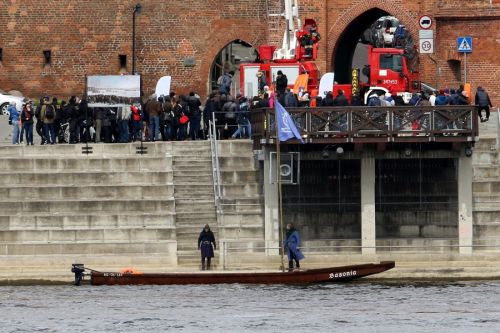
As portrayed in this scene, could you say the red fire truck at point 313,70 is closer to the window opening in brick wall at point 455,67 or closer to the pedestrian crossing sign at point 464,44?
the pedestrian crossing sign at point 464,44

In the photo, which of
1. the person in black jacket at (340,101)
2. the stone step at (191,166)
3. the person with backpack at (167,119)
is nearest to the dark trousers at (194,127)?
the person with backpack at (167,119)

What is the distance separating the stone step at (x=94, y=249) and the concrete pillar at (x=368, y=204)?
556 cm

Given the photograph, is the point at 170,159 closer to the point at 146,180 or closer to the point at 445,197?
the point at 146,180

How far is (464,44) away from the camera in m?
91.5

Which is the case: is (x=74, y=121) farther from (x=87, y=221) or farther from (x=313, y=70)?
(x=313, y=70)

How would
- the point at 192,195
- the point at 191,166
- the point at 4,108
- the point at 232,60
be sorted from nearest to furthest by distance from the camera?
the point at 192,195
the point at 191,166
the point at 4,108
the point at 232,60

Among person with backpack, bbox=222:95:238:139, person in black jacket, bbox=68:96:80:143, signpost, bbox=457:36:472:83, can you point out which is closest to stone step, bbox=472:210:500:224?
person with backpack, bbox=222:95:238:139

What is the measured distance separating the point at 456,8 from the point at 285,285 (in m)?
21.3

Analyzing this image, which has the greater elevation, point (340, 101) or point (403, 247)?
point (340, 101)

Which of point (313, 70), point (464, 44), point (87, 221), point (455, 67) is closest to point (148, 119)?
point (87, 221)

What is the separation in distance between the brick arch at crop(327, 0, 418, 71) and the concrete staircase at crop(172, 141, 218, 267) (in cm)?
1540

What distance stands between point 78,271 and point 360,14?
82.4ft

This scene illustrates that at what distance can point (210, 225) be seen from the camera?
7731 cm

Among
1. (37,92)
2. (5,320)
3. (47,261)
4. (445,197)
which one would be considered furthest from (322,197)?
(37,92)
